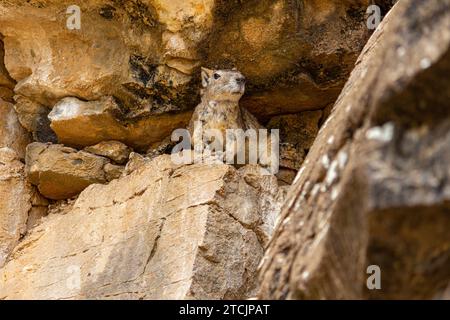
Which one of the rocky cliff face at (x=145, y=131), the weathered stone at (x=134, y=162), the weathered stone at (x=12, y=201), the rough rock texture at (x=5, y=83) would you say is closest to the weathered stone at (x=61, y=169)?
the rocky cliff face at (x=145, y=131)

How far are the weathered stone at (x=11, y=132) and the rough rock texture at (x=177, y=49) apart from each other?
289mm

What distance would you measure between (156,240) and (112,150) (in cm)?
146

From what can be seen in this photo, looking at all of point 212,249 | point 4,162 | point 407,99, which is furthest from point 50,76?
point 407,99

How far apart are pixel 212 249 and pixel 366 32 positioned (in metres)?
2.04

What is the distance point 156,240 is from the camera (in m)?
6.00

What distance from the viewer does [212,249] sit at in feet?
18.8

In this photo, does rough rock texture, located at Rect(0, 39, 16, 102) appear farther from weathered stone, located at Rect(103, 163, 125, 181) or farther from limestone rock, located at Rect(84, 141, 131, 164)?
weathered stone, located at Rect(103, 163, 125, 181)

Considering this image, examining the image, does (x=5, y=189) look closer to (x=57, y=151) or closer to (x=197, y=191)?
(x=57, y=151)

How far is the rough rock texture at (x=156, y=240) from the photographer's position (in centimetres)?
570

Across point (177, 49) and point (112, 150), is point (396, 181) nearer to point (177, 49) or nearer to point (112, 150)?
point (177, 49)

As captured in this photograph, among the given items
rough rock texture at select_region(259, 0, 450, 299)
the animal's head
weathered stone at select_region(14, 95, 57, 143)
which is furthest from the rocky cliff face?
rough rock texture at select_region(259, 0, 450, 299)

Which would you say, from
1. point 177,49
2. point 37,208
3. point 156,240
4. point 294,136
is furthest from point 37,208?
point 294,136

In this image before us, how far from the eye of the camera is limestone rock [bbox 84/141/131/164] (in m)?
7.25

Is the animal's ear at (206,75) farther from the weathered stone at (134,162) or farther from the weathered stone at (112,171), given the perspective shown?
the weathered stone at (112,171)
